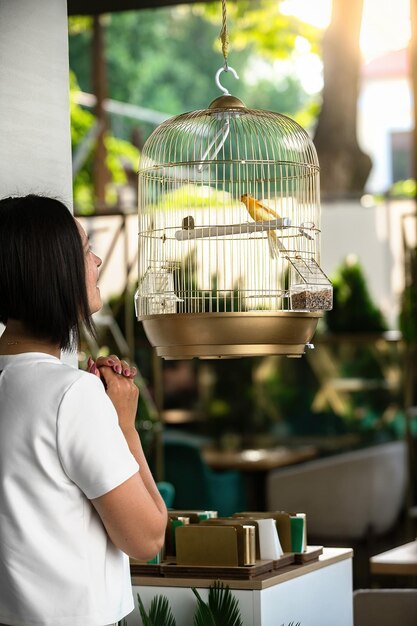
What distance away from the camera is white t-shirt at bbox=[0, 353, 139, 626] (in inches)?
60.6

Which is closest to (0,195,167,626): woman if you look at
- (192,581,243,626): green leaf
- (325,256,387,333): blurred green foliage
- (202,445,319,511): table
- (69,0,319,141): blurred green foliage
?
(192,581,243,626): green leaf

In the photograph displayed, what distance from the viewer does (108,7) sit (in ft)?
12.9

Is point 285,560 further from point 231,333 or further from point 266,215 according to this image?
point 266,215

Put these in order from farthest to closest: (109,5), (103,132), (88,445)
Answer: (103,132)
(109,5)
(88,445)

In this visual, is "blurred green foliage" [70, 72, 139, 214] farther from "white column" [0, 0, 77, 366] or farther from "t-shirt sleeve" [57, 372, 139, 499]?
"t-shirt sleeve" [57, 372, 139, 499]

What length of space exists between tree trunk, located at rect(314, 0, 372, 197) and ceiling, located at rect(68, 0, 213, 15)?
397cm

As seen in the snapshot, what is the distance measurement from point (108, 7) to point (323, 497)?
3446 millimetres

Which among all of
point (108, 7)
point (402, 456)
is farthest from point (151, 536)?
point (402, 456)

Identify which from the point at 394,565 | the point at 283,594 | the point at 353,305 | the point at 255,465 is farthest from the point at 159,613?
the point at 353,305

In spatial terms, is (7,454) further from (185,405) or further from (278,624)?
(185,405)

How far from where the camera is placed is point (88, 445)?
5.03 ft

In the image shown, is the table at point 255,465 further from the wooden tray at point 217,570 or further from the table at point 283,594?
the wooden tray at point 217,570

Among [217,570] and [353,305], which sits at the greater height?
[353,305]

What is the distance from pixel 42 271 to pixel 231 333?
0.78m
